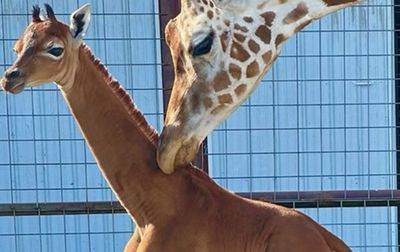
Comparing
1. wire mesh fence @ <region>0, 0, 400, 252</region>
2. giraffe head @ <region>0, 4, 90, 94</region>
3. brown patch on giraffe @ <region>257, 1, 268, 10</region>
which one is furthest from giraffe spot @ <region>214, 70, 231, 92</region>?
wire mesh fence @ <region>0, 0, 400, 252</region>

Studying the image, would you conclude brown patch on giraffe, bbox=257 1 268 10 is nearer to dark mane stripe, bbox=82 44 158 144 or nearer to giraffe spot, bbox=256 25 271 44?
giraffe spot, bbox=256 25 271 44

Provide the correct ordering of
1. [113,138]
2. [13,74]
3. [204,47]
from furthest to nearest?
[113,138] < [13,74] < [204,47]

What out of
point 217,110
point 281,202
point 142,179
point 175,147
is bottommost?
point 281,202

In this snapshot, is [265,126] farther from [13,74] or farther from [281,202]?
[13,74]

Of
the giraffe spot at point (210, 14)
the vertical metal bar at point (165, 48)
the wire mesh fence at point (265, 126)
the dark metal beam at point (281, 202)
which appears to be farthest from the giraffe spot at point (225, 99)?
the wire mesh fence at point (265, 126)

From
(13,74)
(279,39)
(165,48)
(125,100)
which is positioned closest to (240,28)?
(279,39)

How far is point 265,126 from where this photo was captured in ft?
13.7

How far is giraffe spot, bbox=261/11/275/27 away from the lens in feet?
7.26

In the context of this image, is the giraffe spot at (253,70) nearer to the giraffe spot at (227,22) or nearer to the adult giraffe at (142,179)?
the giraffe spot at (227,22)

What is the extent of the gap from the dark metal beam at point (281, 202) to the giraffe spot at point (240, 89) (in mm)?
1457

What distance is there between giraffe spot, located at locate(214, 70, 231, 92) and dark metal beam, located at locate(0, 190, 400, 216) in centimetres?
151

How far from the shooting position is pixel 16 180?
13.9 feet

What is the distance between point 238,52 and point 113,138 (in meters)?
0.64

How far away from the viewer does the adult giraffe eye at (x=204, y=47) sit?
2.12 meters
